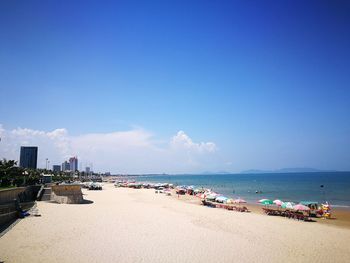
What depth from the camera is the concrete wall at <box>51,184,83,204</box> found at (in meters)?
28.1

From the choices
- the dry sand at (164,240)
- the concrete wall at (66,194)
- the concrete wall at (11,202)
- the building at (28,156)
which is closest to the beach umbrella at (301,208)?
the dry sand at (164,240)

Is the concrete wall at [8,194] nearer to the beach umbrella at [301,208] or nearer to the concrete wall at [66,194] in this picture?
the concrete wall at [66,194]

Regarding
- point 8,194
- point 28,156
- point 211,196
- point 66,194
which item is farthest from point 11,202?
point 28,156

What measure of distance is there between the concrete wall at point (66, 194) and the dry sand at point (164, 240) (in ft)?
20.4

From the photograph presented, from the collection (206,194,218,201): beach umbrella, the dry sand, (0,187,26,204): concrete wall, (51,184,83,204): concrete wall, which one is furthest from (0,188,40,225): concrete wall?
(206,194,218,201): beach umbrella

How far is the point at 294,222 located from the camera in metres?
22.5

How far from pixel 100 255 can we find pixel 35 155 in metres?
107

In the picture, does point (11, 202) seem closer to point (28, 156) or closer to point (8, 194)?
point (8, 194)

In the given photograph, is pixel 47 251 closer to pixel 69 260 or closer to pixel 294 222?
pixel 69 260

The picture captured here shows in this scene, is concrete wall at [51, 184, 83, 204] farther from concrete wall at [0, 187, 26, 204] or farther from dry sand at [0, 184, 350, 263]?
dry sand at [0, 184, 350, 263]

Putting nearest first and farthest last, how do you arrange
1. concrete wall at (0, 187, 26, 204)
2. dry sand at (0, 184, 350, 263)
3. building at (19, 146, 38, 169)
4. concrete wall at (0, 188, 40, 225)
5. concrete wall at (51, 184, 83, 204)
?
1. dry sand at (0, 184, 350, 263)
2. concrete wall at (0, 188, 40, 225)
3. concrete wall at (0, 187, 26, 204)
4. concrete wall at (51, 184, 83, 204)
5. building at (19, 146, 38, 169)

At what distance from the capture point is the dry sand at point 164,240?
40.7 feet

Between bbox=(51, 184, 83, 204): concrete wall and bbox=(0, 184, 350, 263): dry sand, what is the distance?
20.4 ft

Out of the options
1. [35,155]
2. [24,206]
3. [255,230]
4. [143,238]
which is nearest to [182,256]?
[143,238]
